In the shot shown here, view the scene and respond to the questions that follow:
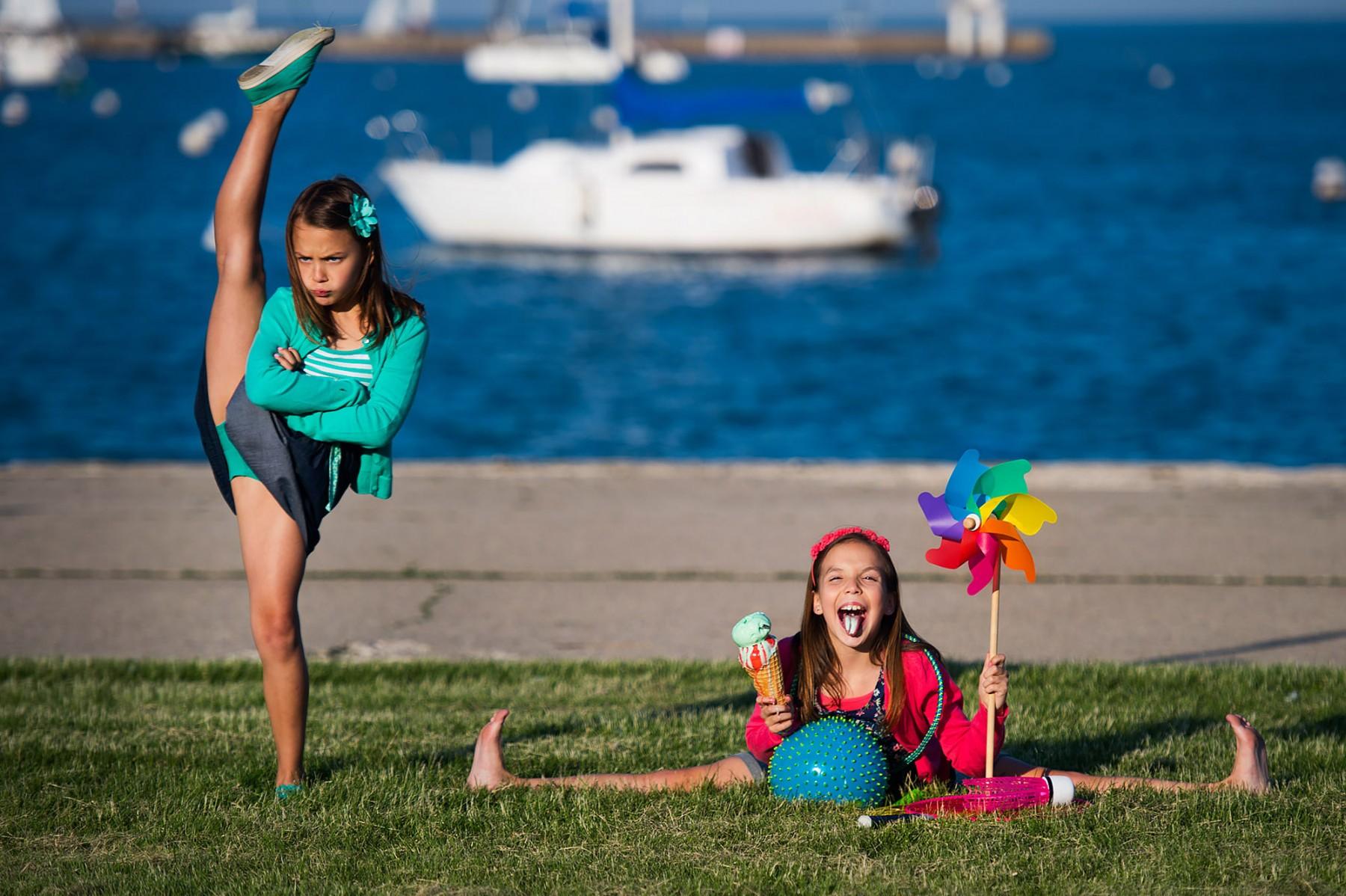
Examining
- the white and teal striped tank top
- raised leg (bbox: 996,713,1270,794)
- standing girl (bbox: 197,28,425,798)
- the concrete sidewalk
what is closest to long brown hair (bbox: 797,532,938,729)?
raised leg (bbox: 996,713,1270,794)

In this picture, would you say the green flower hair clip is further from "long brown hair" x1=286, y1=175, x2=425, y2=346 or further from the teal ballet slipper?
the teal ballet slipper

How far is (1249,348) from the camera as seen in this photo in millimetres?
25016

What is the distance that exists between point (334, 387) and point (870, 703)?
5.57ft

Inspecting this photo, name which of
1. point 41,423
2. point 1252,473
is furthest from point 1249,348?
point 41,423

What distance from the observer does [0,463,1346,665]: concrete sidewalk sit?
686cm

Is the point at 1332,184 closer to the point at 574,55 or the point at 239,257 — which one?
the point at 574,55

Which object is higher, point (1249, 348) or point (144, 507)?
point (1249, 348)

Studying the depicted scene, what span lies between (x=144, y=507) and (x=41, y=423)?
40.5 ft

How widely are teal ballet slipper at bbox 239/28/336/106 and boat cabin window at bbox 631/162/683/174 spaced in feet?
86.7

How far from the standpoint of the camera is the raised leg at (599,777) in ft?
15.0

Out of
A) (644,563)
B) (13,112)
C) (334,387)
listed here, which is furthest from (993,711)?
(13,112)

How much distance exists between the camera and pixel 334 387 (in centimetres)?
423

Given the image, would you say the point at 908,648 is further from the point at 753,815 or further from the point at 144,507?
the point at 144,507

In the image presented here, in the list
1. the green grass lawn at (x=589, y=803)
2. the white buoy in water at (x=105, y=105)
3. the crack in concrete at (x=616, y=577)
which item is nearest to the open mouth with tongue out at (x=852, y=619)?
the green grass lawn at (x=589, y=803)
